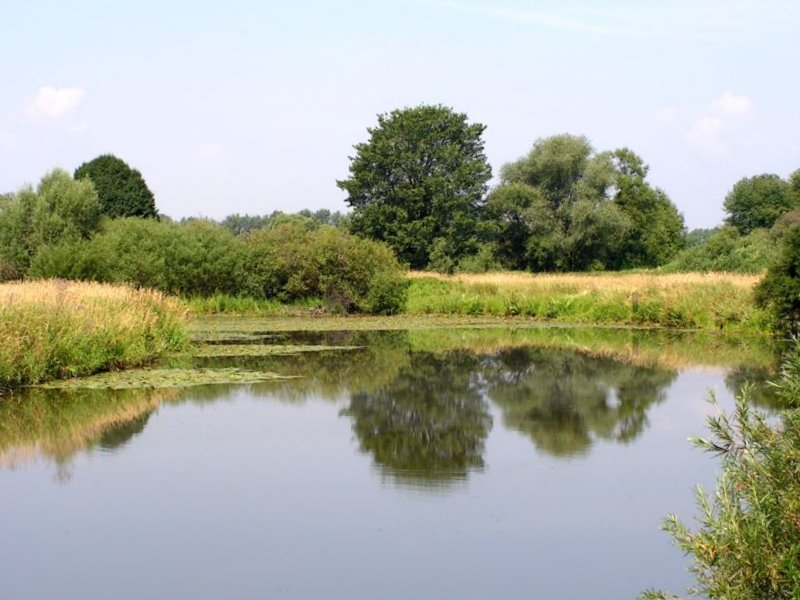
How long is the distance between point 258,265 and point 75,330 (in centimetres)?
1789

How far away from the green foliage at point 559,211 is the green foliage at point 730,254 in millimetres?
9032

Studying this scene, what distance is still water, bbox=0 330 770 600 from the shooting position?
734 cm

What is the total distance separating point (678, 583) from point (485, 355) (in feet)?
49.4

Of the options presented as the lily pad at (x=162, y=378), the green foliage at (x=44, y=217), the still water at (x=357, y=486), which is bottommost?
the still water at (x=357, y=486)

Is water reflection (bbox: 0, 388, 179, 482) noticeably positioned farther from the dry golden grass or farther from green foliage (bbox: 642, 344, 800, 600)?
the dry golden grass

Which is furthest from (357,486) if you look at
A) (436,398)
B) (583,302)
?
(583,302)

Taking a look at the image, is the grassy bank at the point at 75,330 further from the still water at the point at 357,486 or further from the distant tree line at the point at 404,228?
the distant tree line at the point at 404,228

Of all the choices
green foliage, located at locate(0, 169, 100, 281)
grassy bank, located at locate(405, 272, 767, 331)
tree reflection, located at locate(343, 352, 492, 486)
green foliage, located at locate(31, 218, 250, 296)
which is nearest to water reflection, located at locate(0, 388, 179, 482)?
tree reflection, located at locate(343, 352, 492, 486)

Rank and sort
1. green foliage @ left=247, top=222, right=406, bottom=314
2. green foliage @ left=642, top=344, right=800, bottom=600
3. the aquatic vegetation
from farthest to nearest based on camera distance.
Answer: green foliage @ left=247, top=222, right=406, bottom=314 < the aquatic vegetation < green foliage @ left=642, top=344, right=800, bottom=600

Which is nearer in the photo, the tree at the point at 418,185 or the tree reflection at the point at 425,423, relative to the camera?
the tree reflection at the point at 425,423

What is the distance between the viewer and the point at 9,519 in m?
8.81

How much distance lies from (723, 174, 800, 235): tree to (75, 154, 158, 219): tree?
4323 cm

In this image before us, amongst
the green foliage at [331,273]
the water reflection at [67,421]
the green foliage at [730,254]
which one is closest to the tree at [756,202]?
the green foliage at [730,254]

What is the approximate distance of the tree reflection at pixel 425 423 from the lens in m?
10.9
